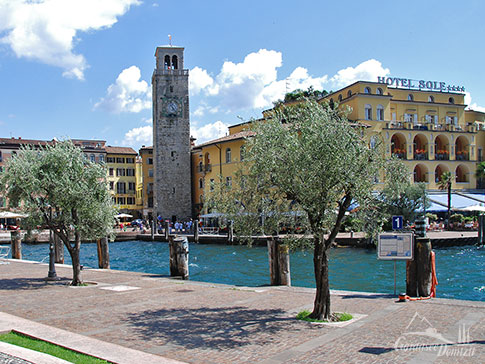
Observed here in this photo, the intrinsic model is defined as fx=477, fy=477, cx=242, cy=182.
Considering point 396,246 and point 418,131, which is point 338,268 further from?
point 418,131

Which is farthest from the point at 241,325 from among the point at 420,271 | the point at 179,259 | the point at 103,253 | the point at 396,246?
the point at 103,253

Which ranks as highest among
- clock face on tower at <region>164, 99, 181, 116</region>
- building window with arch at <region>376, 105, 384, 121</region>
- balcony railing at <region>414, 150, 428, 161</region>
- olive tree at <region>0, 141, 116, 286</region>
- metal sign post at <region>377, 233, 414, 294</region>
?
clock face on tower at <region>164, 99, 181, 116</region>

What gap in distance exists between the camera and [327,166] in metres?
9.73

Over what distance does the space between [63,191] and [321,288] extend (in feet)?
31.2

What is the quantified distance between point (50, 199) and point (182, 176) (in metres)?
52.2

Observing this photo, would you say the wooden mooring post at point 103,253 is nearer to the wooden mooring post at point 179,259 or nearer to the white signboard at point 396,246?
the wooden mooring post at point 179,259

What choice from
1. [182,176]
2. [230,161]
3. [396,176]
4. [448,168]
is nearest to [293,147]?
[396,176]

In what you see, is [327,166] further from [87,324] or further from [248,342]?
[87,324]

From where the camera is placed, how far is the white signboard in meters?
12.3

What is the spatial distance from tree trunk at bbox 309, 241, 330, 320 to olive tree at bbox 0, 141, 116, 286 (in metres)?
8.90

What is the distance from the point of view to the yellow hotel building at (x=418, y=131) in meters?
53.9

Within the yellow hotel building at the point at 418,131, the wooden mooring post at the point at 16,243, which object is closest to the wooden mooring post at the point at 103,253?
the wooden mooring post at the point at 16,243
